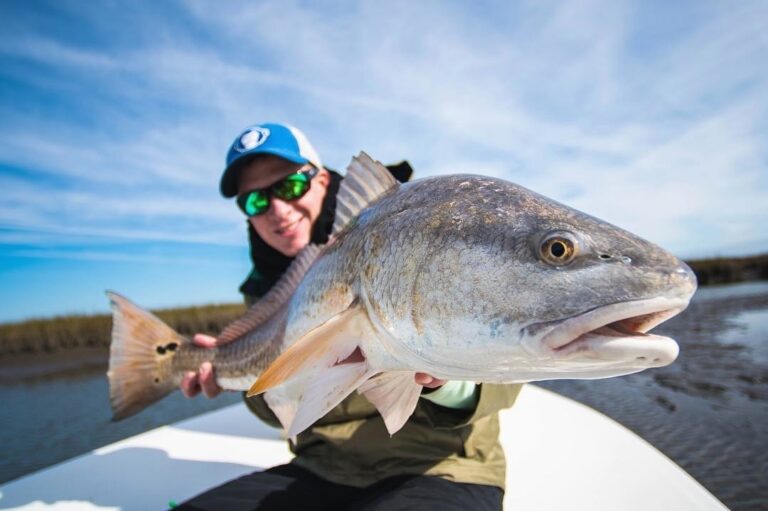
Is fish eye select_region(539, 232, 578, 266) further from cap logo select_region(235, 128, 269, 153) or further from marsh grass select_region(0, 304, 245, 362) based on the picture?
marsh grass select_region(0, 304, 245, 362)

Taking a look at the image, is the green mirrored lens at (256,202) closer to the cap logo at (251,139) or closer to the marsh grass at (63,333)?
the cap logo at (251,139)

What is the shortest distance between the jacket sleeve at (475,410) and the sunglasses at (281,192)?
1889mm

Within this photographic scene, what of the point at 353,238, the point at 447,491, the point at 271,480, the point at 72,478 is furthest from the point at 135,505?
the point at 353,238

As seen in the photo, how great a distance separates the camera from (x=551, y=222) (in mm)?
1333

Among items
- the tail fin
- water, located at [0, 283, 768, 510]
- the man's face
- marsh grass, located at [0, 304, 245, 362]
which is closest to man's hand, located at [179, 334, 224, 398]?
the tail fin

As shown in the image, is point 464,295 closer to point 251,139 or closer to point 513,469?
point 251,139

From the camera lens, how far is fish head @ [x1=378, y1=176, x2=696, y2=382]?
110 centimetres

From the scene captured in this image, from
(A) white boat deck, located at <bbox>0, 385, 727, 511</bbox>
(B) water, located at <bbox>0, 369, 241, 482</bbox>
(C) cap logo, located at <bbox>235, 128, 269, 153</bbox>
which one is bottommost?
(B) water, located at <bbox>0, 369, 241, 482</bbox>

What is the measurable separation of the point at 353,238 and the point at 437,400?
34.9 inches

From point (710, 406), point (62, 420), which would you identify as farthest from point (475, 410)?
point (62, 420)

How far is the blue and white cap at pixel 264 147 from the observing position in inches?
127

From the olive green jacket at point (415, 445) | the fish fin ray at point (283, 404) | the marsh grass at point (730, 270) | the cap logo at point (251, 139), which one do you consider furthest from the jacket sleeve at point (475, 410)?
the marsh grass at point (730, 270)

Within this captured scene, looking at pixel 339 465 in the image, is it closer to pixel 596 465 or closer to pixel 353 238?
pixel 353 238

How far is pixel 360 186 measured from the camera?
209 cm
